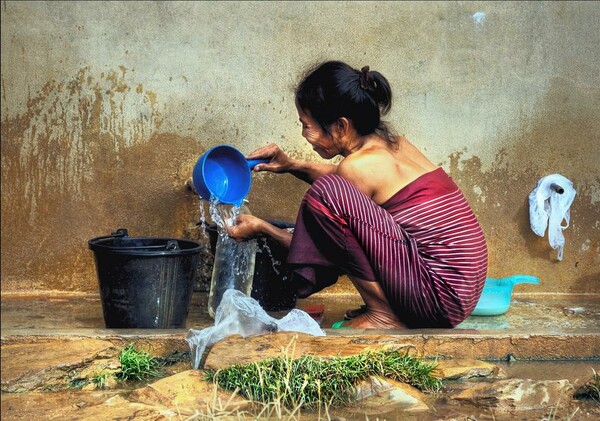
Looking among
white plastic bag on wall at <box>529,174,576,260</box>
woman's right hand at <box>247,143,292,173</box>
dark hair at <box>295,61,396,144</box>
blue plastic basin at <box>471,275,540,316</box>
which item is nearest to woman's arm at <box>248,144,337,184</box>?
woman's right hand at <box>247,143,292,173</box>

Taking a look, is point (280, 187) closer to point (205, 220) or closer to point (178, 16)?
point (205, 220)

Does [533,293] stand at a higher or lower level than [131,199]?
lower

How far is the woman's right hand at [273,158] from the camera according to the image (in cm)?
492

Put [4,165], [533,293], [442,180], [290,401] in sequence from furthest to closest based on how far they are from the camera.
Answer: [533,293] → [4,165] → [442,180] → [290,401]

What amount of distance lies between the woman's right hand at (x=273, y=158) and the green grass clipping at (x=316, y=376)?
1.55 meters

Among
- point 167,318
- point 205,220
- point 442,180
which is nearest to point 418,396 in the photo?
point 442,180

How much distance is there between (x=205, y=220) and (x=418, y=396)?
2.20 m

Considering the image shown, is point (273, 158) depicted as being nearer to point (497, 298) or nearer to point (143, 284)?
point (143, 284)

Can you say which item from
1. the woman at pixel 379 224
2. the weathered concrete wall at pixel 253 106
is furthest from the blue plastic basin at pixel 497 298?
the woman at pixel 379 224

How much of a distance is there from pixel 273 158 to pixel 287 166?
10cm

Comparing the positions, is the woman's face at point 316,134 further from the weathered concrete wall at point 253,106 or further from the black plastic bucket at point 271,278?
the weathered concrete wall at point 253,106

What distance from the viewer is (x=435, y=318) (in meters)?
4.29

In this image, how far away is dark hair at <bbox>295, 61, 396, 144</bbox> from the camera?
4.24 metres

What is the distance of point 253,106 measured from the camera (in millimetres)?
5438
